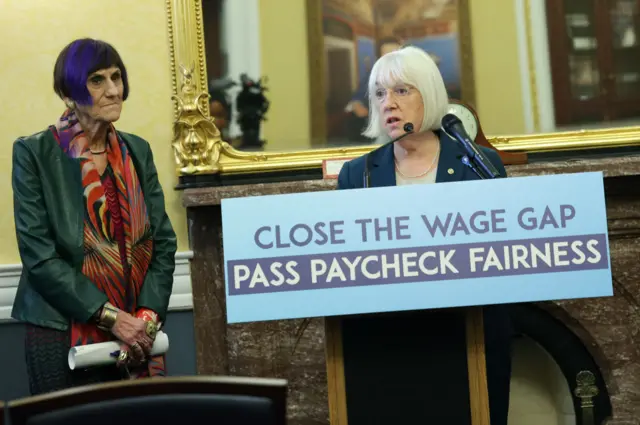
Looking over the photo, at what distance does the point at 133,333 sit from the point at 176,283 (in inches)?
55.3

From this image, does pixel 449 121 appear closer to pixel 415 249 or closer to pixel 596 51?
pixel 415 249

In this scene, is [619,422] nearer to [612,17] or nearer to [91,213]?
Answer: [612,17]

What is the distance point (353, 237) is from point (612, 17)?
2.37 m

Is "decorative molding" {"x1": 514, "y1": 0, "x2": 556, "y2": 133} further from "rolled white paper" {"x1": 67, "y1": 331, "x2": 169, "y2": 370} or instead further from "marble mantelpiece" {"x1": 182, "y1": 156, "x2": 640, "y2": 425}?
"rolled white paper" {"x1": 67, "y1": 331, "x2": 169, "y2": 370}

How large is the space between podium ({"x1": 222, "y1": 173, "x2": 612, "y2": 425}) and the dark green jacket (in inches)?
22.5

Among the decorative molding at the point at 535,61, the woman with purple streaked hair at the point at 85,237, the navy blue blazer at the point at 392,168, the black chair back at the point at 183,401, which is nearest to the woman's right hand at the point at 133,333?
the woman with purple streaked hair at the point at 85,237

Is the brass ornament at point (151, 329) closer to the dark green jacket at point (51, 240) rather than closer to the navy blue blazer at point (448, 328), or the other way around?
the dark green jacket at point (51, 240)

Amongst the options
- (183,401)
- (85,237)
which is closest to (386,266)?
(183,401)

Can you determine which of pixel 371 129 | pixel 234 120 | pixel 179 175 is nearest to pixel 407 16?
pixel 234 120

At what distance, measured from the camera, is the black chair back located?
115cm

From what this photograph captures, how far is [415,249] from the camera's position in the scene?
1835 millimetres

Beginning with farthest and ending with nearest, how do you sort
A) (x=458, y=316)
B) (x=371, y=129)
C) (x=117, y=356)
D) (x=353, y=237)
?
(x=371, y=129) < (x=117, y=356) < (x=458, y=316) < (x=353, y=237)

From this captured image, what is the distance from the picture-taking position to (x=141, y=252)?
2361 millimetres

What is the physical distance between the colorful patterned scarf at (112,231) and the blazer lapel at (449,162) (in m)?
0.82
